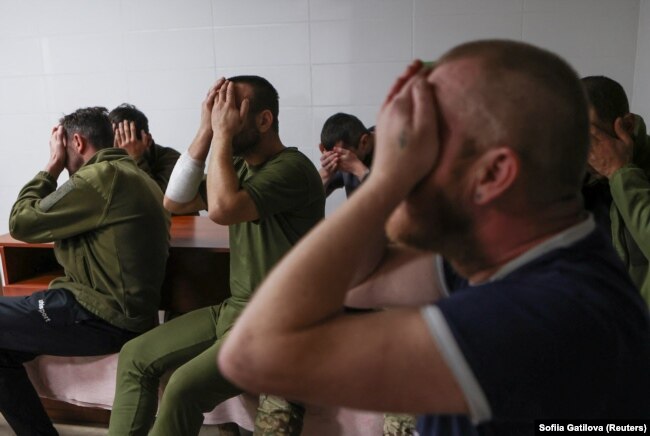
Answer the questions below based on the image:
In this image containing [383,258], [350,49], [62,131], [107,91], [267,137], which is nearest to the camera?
[383,258]

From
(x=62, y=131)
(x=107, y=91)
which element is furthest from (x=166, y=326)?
(x=107, y=91)

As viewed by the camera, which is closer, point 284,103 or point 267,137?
point 267,137

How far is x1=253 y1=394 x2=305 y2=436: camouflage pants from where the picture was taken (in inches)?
64.6

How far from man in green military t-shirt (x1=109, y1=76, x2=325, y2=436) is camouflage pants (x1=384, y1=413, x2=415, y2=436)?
271mm

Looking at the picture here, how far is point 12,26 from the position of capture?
382 centimetres

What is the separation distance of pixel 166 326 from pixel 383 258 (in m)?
1.19

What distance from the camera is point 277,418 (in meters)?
1.64

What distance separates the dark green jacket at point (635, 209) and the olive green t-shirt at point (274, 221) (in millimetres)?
865

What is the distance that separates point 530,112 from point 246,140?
4.13ft

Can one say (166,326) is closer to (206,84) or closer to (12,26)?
(206,84)

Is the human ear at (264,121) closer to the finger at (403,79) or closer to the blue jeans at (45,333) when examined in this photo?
the blue jeans at (45,333)

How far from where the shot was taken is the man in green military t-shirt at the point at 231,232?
1601 mm

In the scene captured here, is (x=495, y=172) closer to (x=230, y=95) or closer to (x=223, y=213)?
(x=223, y=213)

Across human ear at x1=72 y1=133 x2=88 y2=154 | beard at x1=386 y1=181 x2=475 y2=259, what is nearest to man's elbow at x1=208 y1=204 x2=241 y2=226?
human ear at x1=72 y1=133 x2=88 y2=154
